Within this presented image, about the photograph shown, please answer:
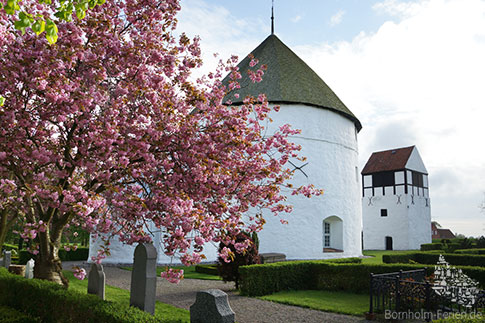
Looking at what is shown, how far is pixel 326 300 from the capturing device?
1145 cm

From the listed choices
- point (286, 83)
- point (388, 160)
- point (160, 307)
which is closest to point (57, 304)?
point (160, 307)

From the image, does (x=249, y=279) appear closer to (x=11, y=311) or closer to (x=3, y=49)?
(x=11, y=311)

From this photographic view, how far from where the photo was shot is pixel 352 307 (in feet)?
33.8

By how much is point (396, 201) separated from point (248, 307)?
33.1 metres

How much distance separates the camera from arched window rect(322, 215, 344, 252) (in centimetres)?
2367

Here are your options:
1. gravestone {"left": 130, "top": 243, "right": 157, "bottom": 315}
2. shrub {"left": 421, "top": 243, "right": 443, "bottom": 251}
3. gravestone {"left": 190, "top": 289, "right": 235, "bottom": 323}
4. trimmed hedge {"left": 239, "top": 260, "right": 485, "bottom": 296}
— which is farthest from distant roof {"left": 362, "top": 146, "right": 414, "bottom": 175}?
gravestone {"left": 190, "top": 289, "right": 235, "bottom": 323}

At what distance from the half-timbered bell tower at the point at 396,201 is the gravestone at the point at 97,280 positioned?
1417 inches

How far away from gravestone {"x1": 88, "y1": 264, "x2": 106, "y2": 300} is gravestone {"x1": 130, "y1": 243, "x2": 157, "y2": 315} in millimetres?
1691

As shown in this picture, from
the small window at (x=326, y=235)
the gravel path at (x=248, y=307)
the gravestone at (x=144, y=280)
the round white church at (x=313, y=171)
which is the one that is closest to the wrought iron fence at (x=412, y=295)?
the gravel path at (x=248, y=307)

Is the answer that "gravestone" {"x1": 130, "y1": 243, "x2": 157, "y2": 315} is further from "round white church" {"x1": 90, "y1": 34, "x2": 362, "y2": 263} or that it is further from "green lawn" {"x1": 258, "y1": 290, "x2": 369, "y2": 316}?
"round white church" {"x1": 90, "y1": 34, "x2": 362, "y2": 263}

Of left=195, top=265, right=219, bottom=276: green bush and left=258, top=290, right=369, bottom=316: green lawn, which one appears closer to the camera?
left=258, top=290, right=369, bottom=316: green lawn

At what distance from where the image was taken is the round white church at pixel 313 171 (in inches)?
862

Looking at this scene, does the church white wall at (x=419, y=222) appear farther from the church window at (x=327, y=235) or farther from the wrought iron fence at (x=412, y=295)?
the wrought iron fence at (x=412, y=295)

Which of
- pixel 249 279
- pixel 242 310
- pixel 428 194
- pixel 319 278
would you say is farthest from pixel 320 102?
pixel 428 194
